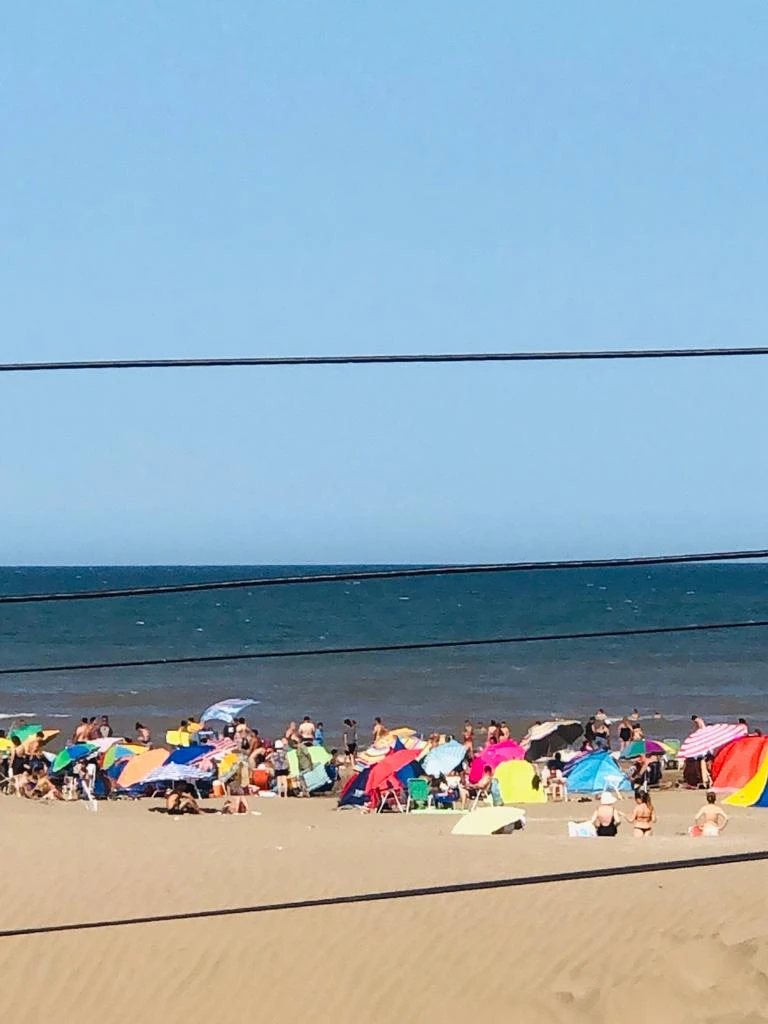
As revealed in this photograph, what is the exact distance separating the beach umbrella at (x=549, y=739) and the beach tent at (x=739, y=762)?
6.11 meters

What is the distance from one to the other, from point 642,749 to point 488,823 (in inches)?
364

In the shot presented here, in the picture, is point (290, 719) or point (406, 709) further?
point (406, 709)

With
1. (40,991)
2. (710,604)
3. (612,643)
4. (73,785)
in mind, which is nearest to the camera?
(40,991)

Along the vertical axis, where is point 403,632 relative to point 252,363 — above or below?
below

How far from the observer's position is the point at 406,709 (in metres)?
→ 41.7

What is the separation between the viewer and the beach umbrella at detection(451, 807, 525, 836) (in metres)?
16.3

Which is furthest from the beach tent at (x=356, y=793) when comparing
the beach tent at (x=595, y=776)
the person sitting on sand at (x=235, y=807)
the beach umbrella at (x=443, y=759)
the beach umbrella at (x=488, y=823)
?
the beach umbrella at (x=488, y=823)

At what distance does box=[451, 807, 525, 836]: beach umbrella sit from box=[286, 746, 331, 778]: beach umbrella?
20.3 ft

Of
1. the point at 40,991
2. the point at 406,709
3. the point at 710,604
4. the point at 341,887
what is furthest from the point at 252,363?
the point at 710,604

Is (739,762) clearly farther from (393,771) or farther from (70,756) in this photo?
(70,756)

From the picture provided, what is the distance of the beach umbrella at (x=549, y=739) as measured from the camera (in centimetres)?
2566

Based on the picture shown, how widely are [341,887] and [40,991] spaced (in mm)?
3068

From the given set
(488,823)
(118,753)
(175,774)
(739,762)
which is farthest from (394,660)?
(488,823)

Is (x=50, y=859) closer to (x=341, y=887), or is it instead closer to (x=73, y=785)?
(x=341, y=887)
